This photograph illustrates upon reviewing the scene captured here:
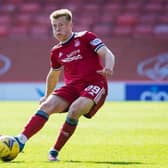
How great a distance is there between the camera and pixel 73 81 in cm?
903

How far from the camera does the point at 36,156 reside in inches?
356

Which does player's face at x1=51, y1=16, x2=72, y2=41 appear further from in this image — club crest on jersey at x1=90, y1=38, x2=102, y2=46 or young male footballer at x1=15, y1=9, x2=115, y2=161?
club crest on jersey at x1=90, y1=38, x2=102, y2=46

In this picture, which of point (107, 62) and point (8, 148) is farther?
point (107, 62)

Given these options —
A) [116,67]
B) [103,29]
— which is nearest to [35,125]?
[116,67]

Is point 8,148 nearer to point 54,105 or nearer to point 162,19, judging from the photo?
point 54,105

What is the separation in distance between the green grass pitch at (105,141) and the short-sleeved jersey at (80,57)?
972 mm

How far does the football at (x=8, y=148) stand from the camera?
827 cm

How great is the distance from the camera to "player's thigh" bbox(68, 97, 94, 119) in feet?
28.3

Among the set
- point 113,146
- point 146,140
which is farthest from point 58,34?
point 146,140

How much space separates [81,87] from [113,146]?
5.49 ft

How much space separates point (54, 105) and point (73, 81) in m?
0.41

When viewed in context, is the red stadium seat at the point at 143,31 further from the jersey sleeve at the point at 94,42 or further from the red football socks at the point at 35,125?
the red football socks at the point at 35,125

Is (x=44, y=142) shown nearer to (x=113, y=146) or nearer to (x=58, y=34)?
(x=113, y=146)

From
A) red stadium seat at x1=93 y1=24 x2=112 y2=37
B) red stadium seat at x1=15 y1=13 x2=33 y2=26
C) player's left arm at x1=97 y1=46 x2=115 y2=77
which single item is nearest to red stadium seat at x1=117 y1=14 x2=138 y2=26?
red stadium seat at x1=93 y1=24 x2=112 y2=37
